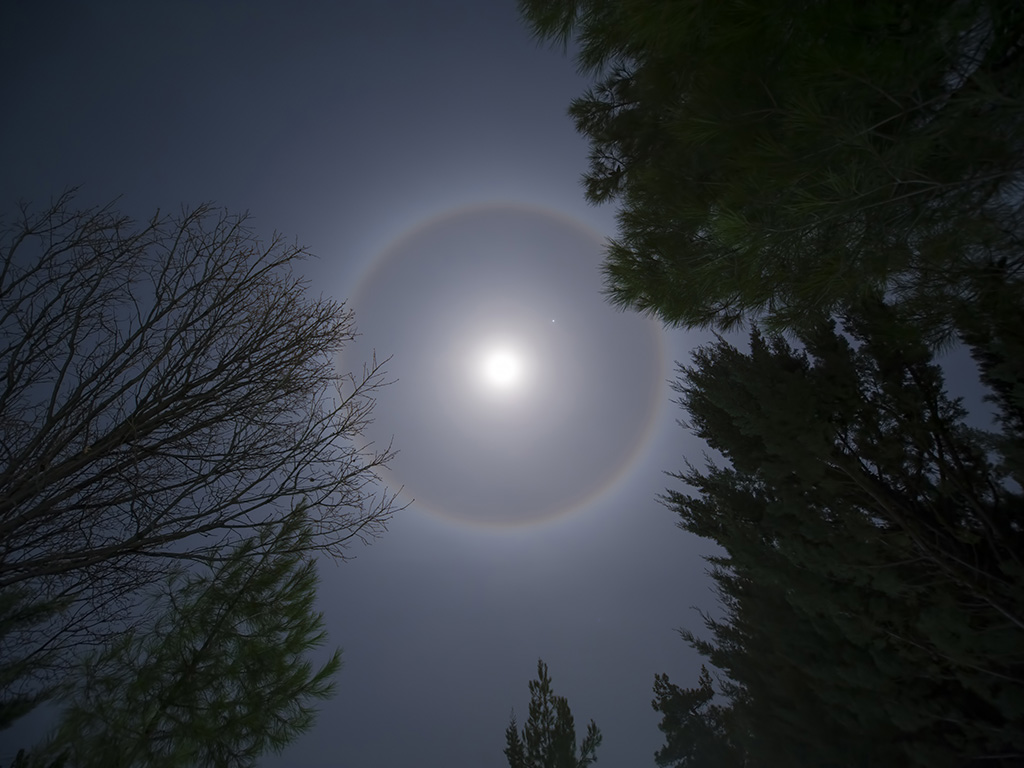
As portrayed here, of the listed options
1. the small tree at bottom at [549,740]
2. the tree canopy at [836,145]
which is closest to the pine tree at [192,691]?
the tree canopy at [836,145]

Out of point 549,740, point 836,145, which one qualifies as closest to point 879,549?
point 836,145

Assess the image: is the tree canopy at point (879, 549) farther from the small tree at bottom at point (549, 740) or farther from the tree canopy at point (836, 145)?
the small tree at bottom at point (549, 740)

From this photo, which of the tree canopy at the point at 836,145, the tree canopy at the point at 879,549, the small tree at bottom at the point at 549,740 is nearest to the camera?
the tree canopy at the point at 836,145

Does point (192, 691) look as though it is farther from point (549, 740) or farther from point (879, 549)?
point (549, 740)

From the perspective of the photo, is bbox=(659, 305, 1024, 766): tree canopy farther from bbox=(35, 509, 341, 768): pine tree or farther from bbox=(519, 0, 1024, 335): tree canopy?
bbox=(35, 509, 341, 768): pine tree

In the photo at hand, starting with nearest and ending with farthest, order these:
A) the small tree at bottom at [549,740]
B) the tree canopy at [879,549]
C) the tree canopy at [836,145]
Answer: the tree canopy at [836,145]
the tree canopy at [879,549]
the small tree at bottom at [549,740]

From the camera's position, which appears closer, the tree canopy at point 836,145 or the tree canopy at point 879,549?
the tree canopy at point 836,145

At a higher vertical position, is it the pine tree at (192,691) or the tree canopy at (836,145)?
the tree canopy at (836,145)

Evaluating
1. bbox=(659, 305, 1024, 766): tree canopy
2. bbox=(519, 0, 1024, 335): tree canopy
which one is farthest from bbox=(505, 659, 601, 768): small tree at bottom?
bbox=(519, 0, 1024, 335): tree canopy

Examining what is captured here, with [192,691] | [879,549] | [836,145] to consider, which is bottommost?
[192,691]

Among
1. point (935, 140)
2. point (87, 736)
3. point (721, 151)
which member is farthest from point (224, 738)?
point (935, 140)

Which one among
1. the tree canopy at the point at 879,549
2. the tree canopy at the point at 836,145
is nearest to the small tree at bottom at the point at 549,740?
the tree canopy at the point at 879,549
